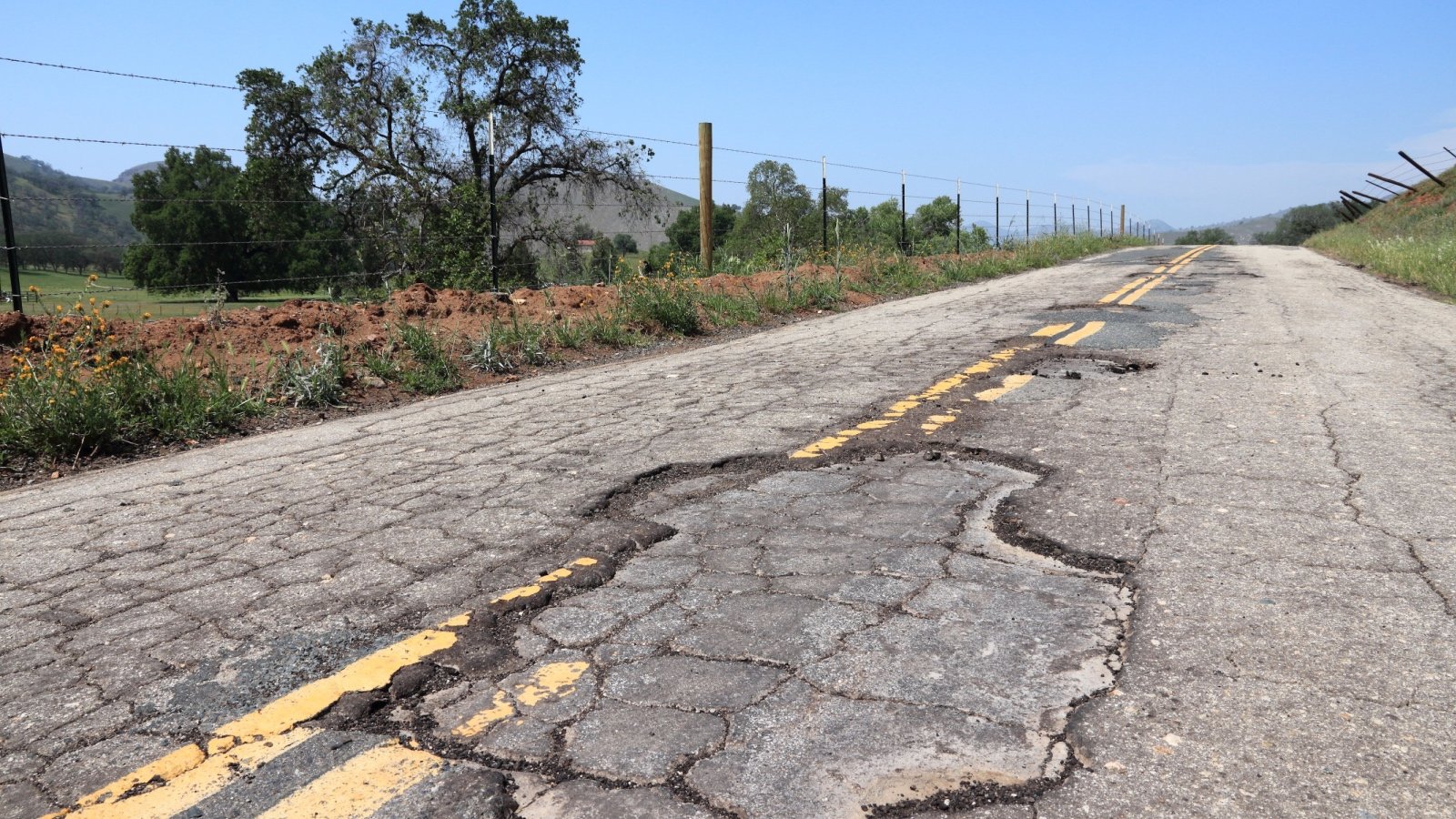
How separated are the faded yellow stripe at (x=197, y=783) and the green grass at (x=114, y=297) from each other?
5.26m

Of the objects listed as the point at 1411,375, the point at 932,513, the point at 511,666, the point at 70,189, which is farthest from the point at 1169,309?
the point at 70,189

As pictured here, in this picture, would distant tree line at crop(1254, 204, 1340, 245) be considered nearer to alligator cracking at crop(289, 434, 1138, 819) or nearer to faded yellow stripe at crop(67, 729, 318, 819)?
alligator cracking at crop(289, 434, 1138, 819)

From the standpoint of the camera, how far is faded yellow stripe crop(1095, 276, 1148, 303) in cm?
1064

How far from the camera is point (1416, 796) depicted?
1688 millimetres

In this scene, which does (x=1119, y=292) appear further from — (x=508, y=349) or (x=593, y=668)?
(x=593, y=668)

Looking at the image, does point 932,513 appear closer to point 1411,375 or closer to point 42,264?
point 1411,375

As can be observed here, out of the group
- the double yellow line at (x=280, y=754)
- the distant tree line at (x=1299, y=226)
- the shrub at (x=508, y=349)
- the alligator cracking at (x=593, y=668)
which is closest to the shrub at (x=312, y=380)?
the shrub at (x=508, y=349)

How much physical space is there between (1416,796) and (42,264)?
8.23 metres

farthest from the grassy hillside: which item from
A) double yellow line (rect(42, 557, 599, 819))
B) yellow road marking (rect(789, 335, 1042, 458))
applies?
double yellow line (rect(42, 557, 599, 819))

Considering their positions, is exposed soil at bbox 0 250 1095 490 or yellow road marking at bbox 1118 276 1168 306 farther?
yellow road marking at bbox 1118 276 1168 306

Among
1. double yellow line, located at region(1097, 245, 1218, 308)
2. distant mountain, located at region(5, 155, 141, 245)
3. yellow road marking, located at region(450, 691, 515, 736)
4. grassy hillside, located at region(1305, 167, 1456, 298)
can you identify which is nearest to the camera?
yellow road marking, located at region(450, 691, 515, 736)

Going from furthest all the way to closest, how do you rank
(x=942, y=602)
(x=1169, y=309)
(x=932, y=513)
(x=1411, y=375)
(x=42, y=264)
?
1. (x=1169, y=309)
2. (x=42, y=264)
3. (x=1411, y=375)
4. (x=932, y=513)
5. (x=942, y=602)

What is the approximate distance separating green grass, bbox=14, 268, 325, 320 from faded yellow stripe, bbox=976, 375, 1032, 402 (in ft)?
18.3

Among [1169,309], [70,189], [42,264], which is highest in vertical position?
[70,189]
